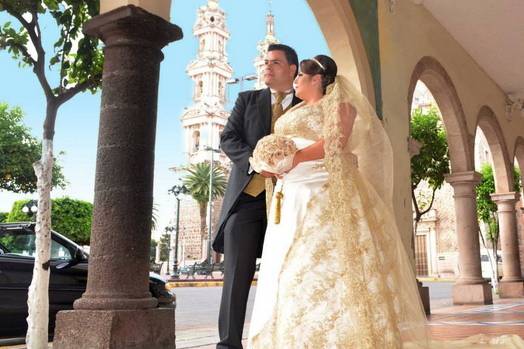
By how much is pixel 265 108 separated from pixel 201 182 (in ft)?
171

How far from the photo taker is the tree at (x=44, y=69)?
412 cm

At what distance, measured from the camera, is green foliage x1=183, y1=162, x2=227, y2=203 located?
180ft

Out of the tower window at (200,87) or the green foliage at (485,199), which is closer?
the green foliage at (485,199)

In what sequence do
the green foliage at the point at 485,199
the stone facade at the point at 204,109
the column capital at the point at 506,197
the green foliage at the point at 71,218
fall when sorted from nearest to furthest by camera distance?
the column capital at the point at 506,197, the green foliage at the point at 485,199, the green foliage at the point at 71,218, the stone facade at the point at 204,109

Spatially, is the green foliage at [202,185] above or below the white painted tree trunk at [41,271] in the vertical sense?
above

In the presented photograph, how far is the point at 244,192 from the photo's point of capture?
288 cm

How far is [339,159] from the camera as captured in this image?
2686mm

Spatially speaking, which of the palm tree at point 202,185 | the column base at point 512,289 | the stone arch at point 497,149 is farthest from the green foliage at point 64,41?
the palm tree at point 202,185

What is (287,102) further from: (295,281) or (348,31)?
(348,31)

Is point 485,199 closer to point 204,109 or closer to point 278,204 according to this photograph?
point 278,204

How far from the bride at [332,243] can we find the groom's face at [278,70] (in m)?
0.18

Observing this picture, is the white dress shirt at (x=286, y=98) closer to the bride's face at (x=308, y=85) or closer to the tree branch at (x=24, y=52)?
the bride's face at (x=308, y=85)

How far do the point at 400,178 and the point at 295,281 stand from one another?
561 centimetres

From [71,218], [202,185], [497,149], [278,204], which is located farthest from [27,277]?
[202,185]
